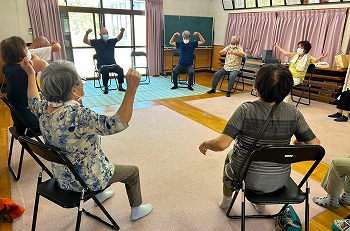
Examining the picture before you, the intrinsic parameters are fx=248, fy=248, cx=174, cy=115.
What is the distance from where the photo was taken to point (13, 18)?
5.20 m

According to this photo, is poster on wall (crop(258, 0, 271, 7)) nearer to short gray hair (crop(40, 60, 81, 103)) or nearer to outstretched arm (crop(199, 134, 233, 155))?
outstretched arm (crop(199, 134, 233, 155))

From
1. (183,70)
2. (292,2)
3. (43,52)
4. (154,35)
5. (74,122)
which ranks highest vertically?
(292,2)

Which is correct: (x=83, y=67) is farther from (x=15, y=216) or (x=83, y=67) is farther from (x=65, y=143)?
(x=65, y=143)

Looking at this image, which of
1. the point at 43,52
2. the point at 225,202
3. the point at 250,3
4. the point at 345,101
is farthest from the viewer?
the point at 250,3

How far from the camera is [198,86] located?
6039 millimetres

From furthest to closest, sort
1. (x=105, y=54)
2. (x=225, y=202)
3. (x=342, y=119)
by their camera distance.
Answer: (x=105, y=54) < (x=342, y=119) < (x=225, y=202)

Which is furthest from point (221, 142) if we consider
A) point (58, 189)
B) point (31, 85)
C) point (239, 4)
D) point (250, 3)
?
point (239, 4)

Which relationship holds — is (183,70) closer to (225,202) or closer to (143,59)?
(143,59)

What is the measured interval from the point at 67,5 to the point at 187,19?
3.18 metres

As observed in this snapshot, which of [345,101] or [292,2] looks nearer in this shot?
[345,101]

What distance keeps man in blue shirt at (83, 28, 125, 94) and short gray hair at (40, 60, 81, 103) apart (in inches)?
161

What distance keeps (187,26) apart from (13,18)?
4.26m

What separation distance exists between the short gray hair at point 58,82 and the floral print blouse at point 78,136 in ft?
0.17

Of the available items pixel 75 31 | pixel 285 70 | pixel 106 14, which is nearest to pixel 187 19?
pixel 106 14
